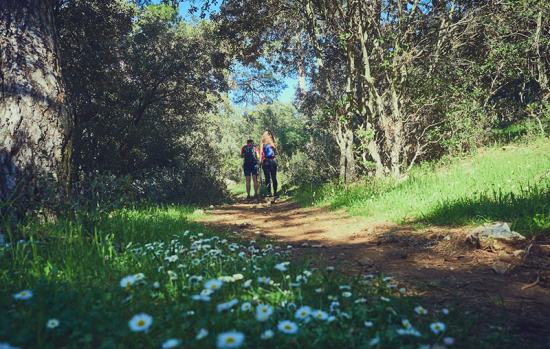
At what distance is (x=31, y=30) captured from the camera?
15.4 ft

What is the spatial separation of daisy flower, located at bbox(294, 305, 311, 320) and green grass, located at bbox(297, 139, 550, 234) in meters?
3.06

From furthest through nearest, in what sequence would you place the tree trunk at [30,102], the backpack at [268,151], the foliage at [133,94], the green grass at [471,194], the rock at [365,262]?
the backpack at [268,151] → the foliage at [133,94] → the tree trunk at [30,102] → the green grass at [471,194] → the rock at [365,262]

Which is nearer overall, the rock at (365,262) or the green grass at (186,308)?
the green grass at (186,308)

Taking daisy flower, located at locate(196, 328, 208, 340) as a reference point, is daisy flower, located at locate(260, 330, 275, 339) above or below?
below

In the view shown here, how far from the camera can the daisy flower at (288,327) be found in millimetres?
1493

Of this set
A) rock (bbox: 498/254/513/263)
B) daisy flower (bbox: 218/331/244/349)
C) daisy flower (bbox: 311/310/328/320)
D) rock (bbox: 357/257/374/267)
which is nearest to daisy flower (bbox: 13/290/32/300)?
daisy flower (bbox: 218/331/244/349)

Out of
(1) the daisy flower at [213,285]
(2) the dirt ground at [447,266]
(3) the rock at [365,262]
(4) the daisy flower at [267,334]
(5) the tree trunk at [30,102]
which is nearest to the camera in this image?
(4) the daisy flower at [267,334]

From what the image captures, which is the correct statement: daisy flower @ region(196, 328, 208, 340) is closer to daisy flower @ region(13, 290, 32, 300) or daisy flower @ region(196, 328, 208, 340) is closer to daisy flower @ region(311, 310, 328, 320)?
daisy flower @ region(311, 310, 328, 320)

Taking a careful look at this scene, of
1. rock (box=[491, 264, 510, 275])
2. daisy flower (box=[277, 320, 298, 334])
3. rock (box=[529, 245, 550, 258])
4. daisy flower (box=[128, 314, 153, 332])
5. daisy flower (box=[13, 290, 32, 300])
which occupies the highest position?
daisy flower (box=[13, 290, 32, 300])

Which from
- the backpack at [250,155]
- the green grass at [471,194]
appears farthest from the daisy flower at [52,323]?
the backpack at [250,155]

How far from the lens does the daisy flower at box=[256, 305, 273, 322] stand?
1550 mm

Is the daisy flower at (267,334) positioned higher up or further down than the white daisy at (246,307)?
further down

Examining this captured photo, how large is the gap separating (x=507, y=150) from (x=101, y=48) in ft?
34.4

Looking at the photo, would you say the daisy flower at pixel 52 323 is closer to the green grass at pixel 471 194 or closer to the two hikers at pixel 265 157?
the green grass at pixel 471 194
